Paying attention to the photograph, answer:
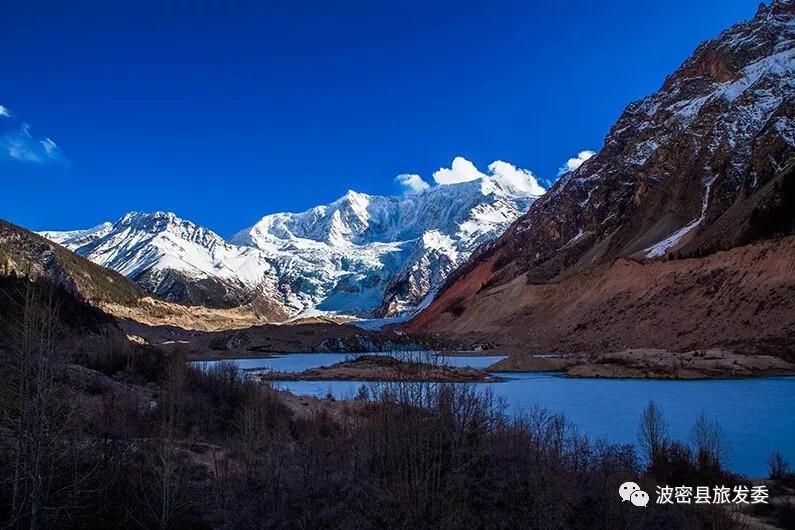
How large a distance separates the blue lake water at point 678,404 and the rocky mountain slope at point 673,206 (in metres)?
13.2

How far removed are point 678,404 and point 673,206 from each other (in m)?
63.1

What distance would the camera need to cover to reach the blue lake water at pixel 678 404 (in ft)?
80.2

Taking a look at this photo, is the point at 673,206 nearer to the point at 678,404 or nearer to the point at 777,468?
the point at 678,404

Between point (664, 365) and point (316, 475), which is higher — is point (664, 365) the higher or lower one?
the higher one

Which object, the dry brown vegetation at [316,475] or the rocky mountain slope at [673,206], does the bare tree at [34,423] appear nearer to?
→ the dry brown vegetation at [316,475]

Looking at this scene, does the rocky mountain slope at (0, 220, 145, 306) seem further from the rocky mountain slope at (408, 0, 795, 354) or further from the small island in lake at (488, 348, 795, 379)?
the small island in lake at (488, 348, 795, 379)

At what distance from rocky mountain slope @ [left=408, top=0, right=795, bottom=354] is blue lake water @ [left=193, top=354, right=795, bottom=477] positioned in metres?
13.2

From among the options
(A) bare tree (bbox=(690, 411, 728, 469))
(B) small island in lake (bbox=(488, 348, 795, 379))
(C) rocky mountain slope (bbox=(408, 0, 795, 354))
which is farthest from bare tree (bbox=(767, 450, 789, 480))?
(C) rocky mountain slope (bbox=(408, 0, 795, 354))

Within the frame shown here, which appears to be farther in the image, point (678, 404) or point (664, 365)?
point (664, 365)

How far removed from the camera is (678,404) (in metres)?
34.0

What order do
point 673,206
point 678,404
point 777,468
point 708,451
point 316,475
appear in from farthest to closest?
point 673,206 → point 678,404 → point 777,468 → point 708,451 → point 316,475

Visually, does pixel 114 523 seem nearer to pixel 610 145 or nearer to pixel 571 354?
pixel 571 354

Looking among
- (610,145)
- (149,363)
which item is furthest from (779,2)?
(149,363)

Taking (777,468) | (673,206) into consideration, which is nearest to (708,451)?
(777,468)
